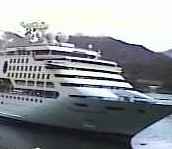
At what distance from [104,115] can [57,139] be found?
123 inches

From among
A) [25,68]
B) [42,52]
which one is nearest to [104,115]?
[42,52]

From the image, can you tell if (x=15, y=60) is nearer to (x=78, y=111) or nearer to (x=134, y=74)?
(x=78, y=111)

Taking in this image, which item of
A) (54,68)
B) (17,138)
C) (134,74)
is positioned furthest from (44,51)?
(134,74)

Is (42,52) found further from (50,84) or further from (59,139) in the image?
(59,139)

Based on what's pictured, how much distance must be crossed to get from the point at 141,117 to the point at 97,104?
278 cm

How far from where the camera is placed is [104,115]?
31891 millimetres

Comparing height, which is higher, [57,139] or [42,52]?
[42,52]

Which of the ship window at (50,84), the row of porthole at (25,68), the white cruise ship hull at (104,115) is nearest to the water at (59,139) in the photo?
the white cruise ship hull at (104,115)

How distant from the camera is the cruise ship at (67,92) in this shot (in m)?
32.0

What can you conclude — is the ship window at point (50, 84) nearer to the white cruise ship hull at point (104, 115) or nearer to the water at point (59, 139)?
the white cruise ship hull at point (104, 115)

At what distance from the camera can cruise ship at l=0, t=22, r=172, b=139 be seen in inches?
1260

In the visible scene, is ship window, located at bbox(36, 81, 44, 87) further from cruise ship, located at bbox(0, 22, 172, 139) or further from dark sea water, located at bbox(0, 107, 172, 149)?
dark sea water, located at bbox(0, 107, 172, 149)

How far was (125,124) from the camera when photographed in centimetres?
3219

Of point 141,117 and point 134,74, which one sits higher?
point 141,117
